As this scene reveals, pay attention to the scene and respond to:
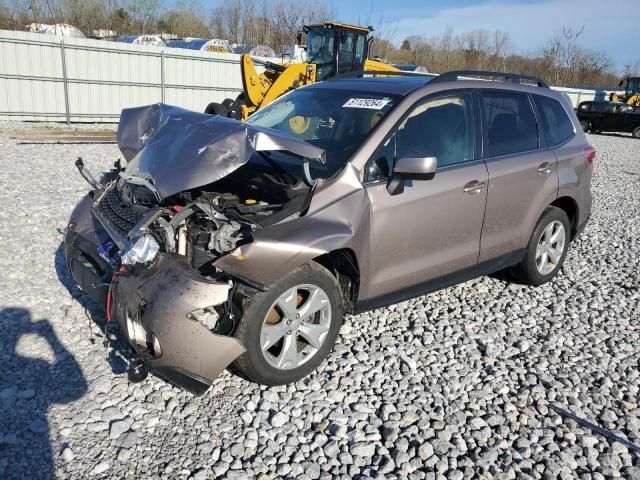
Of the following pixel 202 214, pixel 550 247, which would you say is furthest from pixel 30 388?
pixel 550 247

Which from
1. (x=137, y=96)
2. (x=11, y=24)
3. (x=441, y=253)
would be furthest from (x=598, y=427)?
(x=11, y=24)

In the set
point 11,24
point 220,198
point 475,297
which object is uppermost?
point 11,24

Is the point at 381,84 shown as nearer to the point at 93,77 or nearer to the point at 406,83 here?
the point at 406,83

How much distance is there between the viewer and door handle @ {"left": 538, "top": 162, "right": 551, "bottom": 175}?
4637 mm

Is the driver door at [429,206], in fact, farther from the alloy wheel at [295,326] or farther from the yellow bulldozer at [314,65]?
the yellow bulldozer at [314,65]

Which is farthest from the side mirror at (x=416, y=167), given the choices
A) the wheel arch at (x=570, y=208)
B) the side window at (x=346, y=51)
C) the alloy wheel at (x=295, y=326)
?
the side window at (x=346, y=51)

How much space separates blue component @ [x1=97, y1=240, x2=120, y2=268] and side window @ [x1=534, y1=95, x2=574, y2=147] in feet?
12.3

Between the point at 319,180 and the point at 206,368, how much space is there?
1302 mm

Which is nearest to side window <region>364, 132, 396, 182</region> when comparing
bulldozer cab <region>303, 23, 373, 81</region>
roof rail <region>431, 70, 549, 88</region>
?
roof rail <region>431, 70, 549, 88</region>

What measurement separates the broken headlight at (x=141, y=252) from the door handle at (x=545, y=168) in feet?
10.9

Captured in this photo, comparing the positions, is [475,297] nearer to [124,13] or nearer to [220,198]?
[220,198]

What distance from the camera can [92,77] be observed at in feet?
54.5

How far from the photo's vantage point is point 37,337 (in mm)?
3721

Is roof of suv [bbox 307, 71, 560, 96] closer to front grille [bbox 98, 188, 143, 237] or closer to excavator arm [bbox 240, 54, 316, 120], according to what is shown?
front grille [bbox 98, 188, 143, 237]
